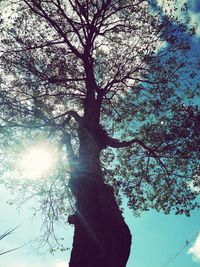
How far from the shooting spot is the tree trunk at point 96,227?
732cm

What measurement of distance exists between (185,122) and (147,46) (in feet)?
14.4

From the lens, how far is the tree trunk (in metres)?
7.32

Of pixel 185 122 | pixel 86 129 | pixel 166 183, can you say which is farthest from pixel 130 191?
pixel 86 129

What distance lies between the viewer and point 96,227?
7809 mm

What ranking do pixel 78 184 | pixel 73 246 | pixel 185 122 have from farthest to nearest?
1. pixel 185 122
2. pixel 78 184
3. pixel 73 246

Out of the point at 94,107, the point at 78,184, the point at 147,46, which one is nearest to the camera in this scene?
the point at 78,184

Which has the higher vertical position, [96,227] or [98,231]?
[96,227]

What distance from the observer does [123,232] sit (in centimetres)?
788

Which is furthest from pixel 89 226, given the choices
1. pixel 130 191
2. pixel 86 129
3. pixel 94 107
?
pixel 130 191

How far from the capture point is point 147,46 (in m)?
15.3

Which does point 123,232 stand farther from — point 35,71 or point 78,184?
point 35,71

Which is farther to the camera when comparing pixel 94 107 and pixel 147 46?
pixel 147 46

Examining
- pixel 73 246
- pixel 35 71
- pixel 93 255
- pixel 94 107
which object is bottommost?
pixel 93 255

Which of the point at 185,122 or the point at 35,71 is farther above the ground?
the point at 35,71
